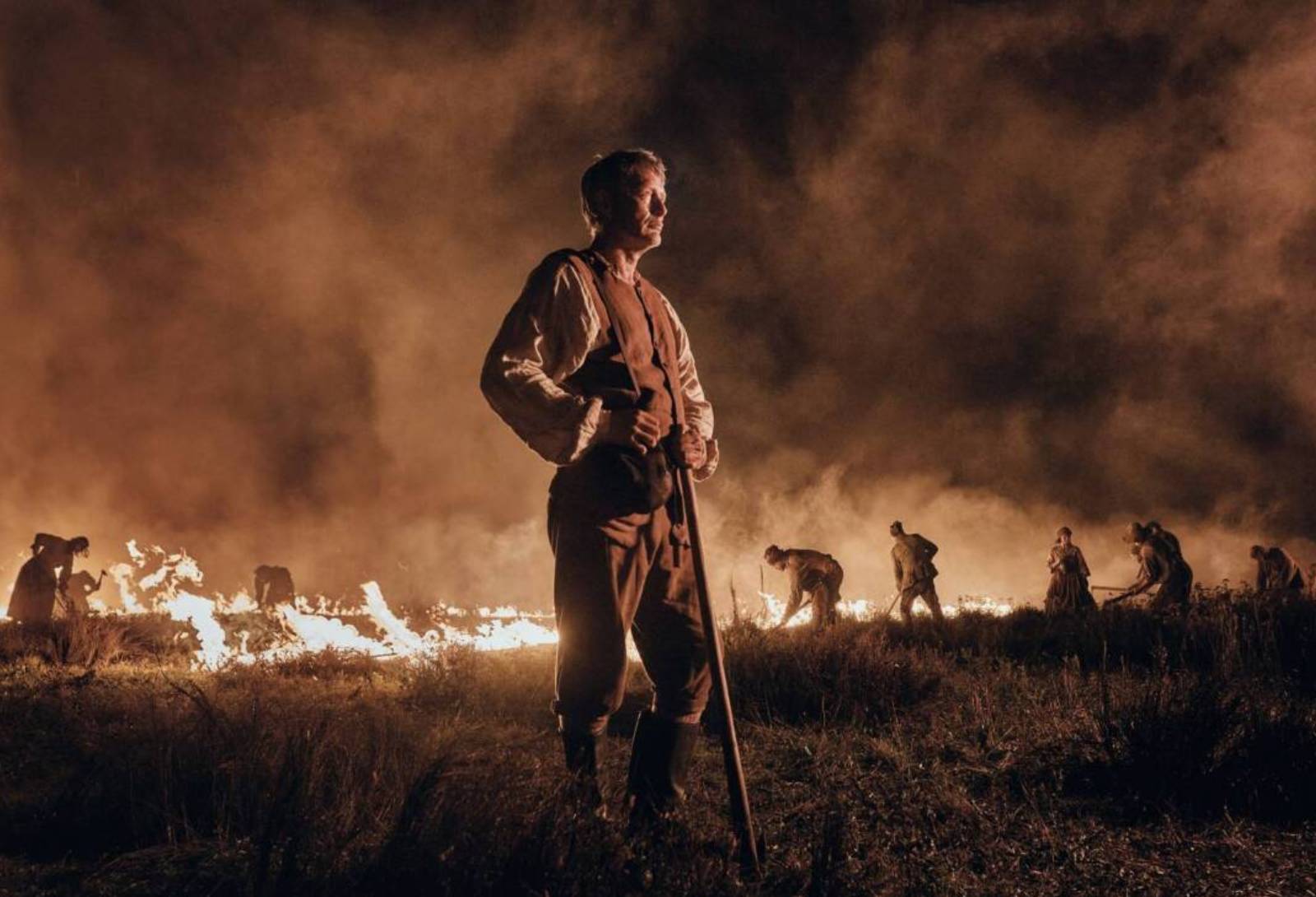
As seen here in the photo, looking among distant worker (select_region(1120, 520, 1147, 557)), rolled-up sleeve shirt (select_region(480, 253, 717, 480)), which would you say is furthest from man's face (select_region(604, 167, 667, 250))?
distant worker (select_region(1120, 520, 1147, 557))

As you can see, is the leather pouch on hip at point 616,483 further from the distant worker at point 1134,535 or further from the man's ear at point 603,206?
the distant worker at point 1134,535

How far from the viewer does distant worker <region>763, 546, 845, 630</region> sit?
36.1ft

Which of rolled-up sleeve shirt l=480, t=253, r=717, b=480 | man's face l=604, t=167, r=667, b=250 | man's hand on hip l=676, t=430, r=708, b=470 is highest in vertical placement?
man's face l=604, t=167, r=667, b=250

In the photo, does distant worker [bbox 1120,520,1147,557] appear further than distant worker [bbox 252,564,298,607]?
No

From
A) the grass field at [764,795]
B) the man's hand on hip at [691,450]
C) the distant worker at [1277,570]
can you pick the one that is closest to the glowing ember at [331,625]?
the grass field at [764,795]

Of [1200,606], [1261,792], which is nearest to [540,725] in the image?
[1261,792]

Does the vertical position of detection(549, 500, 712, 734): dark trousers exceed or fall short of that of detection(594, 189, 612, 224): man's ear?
it falls short

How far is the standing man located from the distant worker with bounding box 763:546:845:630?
8768 mm

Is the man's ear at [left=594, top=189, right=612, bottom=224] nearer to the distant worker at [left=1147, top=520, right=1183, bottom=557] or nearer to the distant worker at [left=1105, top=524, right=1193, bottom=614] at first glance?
the distant worker at [left=1105, top=524, right=1193, bottom=614]

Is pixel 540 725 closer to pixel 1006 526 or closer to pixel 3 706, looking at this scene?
pixel 3 706

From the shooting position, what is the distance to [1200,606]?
24.0 feet

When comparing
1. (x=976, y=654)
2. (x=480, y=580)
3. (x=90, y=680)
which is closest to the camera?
(x=90, y=680)

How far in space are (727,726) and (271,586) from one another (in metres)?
15.7

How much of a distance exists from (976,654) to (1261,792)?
445 centimetres
